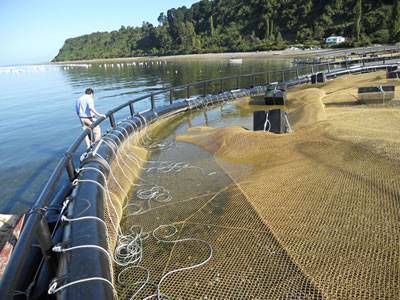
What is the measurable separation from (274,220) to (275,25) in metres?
151

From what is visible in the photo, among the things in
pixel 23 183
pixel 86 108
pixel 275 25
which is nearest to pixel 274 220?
pixel 86 108

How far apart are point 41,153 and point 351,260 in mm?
14595

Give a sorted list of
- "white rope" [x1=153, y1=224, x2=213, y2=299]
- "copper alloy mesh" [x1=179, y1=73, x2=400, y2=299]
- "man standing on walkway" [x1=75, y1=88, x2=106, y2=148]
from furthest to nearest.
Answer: "man standing on walkway" [x1=75, y1=88, x2=106, y2=148]
"white rope" [x1=153, y1=224, x2=213, y2=299]
"copper alloy mesh" [x1=179, y1=73, x2=400, y2=299]

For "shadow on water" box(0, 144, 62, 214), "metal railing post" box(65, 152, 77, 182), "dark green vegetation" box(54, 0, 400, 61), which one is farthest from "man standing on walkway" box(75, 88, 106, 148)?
"dark green vegetation" box(54, 0, 400, 61)

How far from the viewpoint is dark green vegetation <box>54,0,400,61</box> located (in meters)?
98.6

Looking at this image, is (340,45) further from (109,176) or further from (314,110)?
(109,176)

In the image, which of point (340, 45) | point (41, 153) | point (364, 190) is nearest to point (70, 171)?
point (364, 190)

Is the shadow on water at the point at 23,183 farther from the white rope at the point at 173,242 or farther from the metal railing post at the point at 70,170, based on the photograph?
the white rope at the point at 173,242

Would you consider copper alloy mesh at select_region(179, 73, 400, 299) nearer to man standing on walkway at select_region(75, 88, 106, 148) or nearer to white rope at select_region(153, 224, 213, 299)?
white rope at select_region(153, 224, 213, 299)

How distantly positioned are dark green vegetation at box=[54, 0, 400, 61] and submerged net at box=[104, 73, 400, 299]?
87.9m

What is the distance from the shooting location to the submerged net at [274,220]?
3303 mm

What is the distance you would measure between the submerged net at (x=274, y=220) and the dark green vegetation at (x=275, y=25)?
87.9 m

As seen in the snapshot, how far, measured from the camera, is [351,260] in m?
3.39

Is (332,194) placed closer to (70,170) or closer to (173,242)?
(173,242)
